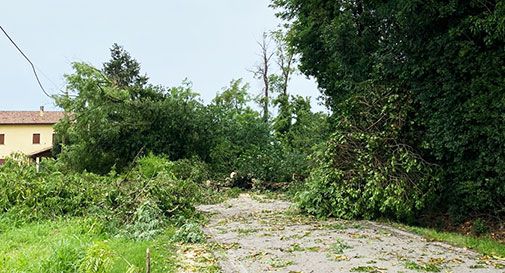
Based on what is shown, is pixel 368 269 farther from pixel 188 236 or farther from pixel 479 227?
pixel 479 227

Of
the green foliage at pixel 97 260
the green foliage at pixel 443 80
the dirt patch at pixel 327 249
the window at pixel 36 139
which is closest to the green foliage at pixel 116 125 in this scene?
the green foliage at pixel 443 80

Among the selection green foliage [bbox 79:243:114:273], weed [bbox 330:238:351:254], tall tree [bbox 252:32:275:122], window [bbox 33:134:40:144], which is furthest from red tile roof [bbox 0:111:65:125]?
green foliage [bbox 79:243:114:273]

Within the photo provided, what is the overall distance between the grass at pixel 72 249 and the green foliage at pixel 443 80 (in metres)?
5.06

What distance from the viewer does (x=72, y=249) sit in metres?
4.47

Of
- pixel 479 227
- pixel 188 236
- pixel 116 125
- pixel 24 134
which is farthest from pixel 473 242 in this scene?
pixel 24 134

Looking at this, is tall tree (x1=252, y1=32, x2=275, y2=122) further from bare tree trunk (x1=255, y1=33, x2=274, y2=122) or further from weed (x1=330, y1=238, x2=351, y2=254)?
weed (x1=330, y1=238, x2=351, y2=254)

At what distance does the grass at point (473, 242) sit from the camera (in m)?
6.08

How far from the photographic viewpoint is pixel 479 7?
752 cm

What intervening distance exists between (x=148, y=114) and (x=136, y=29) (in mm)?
3507

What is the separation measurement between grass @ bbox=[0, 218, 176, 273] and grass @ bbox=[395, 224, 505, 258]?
13.5 ft

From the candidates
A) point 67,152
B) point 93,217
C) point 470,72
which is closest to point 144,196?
point 93,217

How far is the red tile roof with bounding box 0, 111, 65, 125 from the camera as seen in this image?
38.1 metres

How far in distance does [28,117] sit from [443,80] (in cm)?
3872

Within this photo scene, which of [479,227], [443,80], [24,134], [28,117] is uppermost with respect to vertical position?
[28,117]
